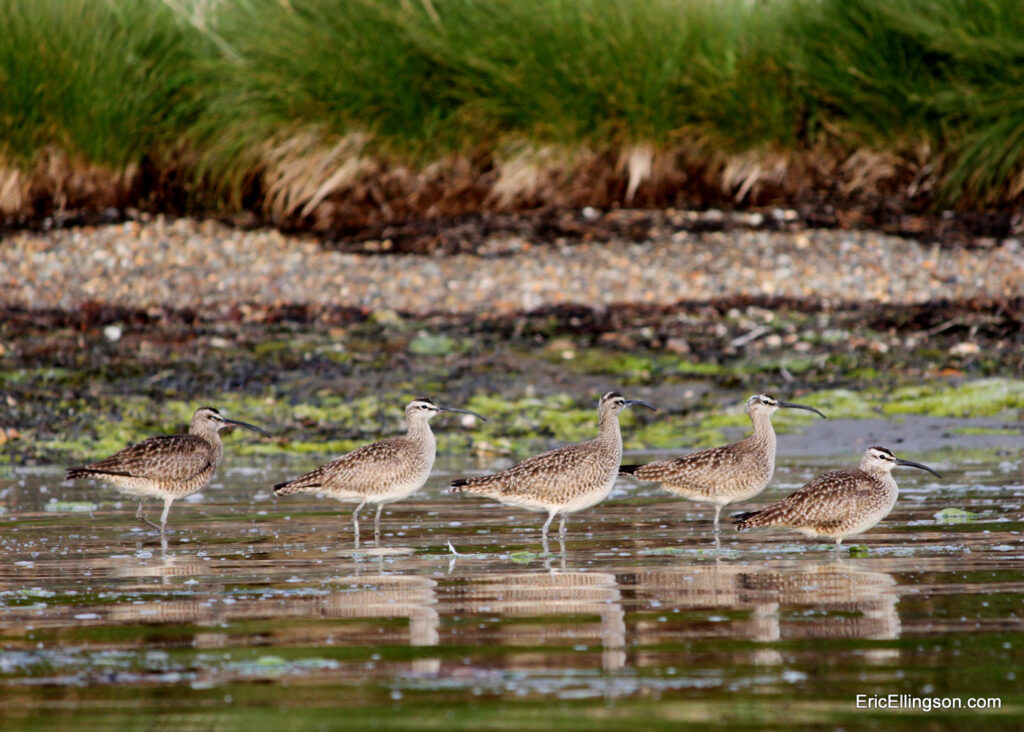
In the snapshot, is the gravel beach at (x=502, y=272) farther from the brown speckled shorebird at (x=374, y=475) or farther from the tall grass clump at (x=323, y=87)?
the brown speckled shorebird at (x=374, y=475)

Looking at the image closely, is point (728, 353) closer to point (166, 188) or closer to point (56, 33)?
point (166, 188)

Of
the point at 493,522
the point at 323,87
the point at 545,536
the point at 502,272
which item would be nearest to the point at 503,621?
the point at 545,536

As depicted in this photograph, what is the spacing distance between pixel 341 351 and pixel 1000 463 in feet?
28.7

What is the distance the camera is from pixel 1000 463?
15195mm

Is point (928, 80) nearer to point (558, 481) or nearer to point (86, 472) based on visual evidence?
point (558, 481)

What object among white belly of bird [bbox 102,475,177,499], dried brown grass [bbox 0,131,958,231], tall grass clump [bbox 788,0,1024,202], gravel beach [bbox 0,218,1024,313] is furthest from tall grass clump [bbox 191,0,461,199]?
white belly of bird [bbox 102,475,177,499]

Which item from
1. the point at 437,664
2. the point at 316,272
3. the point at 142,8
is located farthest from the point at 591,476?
the point at 142,8

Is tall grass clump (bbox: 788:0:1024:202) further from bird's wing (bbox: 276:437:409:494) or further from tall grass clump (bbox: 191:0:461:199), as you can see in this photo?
bird's wing (bbox: 276:437:409:494)

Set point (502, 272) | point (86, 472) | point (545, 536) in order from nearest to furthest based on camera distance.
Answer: point (545, 536)
point (86, 472)
point (502, 272)

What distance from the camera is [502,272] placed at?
73.1 feet

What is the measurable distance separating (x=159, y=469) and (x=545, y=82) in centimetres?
1194

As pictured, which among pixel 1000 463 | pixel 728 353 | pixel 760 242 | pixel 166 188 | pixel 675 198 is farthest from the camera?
pixel 166 188

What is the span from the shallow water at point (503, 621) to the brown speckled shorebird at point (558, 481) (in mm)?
306

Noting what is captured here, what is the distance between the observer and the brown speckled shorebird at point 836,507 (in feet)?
37.0
